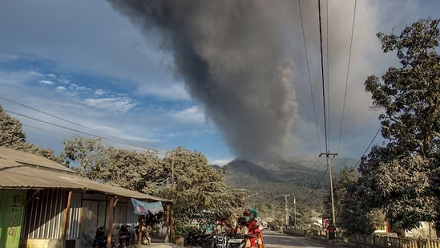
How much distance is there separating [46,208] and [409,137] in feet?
55.0

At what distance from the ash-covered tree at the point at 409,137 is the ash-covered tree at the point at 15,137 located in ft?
93.6

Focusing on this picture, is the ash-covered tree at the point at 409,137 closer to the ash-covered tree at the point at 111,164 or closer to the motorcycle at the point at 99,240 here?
the motorcycle at the point at 99,240

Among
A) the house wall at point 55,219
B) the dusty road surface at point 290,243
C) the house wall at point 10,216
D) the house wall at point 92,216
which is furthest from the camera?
the dusty road surface at point 290,243

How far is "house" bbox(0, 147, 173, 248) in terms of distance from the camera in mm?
10852

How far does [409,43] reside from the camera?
17078mm

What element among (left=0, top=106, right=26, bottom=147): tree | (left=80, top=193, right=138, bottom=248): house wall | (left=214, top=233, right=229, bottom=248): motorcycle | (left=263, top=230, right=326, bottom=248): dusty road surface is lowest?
(left=263, top=230, right=326, bottom=248): dusty road surface

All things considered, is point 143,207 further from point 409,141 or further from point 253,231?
point 409,141

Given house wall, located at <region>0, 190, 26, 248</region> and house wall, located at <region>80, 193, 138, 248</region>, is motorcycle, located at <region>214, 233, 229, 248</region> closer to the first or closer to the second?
house wall, located at <region>80, 193, 138, 248</region>

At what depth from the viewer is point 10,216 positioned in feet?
36.7

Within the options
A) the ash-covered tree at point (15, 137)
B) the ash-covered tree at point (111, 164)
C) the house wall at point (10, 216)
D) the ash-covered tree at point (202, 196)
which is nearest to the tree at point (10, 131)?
the ash-covered tree at point (15, 137)

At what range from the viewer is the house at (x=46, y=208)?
35.6ft

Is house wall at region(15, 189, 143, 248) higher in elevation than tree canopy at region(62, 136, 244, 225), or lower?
lower

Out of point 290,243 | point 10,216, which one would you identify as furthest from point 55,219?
point 290,243

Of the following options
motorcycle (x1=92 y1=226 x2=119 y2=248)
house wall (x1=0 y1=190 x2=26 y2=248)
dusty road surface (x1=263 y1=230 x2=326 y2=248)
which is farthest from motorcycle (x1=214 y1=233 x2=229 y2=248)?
house wall (x1=0 y1=190 x2=26 y2=248)
